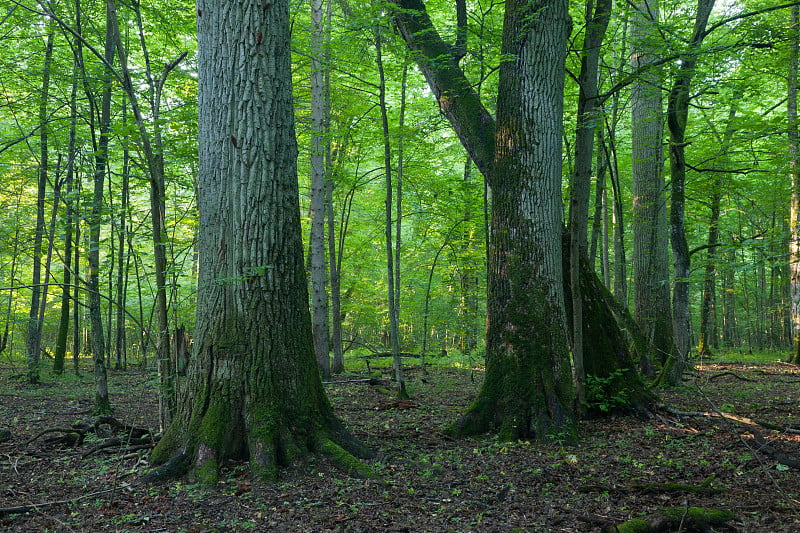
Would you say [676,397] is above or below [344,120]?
below

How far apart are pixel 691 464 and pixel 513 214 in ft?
9.62

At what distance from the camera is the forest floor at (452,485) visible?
3.30 meters

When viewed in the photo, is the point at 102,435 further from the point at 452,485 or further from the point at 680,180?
the point at 680,180

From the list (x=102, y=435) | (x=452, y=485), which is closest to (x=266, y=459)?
(x=452, y=485)

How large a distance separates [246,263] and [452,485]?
251cm

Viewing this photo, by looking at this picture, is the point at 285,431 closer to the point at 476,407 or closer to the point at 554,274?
the point at 476,407

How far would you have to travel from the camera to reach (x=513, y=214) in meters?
5.68

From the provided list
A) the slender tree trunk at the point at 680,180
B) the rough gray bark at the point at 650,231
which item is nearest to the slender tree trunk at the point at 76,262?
the slender tree trunk at the point at 680,180

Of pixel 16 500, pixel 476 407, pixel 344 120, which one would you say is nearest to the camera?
pixel 16 500

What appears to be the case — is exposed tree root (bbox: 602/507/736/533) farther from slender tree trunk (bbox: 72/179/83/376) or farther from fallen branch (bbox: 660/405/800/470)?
slender tree trunk (bbox: 72/179/83/376)

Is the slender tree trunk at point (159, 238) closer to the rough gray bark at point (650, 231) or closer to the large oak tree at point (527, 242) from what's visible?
the large oak tree at point (527, 242)

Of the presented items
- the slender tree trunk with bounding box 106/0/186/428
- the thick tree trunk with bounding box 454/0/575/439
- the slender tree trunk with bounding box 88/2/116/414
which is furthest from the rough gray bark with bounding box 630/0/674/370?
the slender tree trunk with bounding box 88/2/116/414

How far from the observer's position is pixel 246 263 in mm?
4293

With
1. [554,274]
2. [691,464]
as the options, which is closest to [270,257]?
[554,274]
